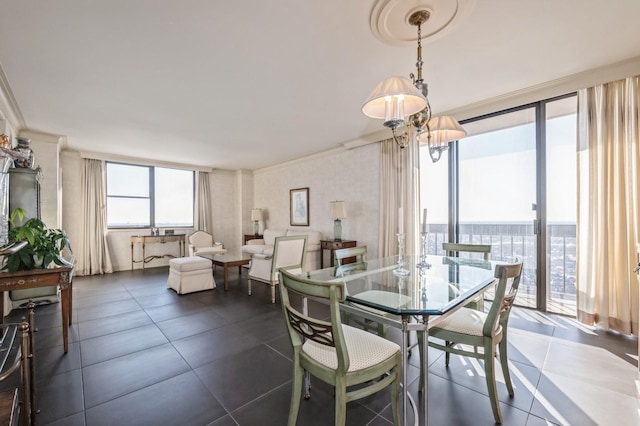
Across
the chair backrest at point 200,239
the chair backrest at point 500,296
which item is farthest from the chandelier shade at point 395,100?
the chair backrest at point 200,239

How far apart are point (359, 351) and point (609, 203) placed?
3.10 metres

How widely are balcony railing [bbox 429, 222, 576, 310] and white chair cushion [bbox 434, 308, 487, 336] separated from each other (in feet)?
6.50

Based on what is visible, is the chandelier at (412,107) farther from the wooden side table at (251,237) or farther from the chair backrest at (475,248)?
the wooden side table at (251,237)

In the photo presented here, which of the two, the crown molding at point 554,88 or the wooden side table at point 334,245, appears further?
the wooden side table at point 334,245

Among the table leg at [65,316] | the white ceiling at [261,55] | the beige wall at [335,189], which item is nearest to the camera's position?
Result: the white ceiling at [261,55]

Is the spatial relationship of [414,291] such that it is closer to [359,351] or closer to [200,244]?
[359,351]

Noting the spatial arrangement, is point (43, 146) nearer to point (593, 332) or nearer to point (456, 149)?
point (456, 149)

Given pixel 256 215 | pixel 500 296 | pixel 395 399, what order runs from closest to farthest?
pixel 395 399, pixel 500 296, pixel 256 215

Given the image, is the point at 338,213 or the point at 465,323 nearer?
the point at 465,323

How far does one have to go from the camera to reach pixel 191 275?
4.18 metres

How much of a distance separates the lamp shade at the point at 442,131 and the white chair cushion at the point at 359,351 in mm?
1676

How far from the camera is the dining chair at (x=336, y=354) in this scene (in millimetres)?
1179

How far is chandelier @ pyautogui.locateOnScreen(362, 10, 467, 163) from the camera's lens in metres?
1.66

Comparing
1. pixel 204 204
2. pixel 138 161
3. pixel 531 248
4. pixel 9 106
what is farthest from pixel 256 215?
pixel 531 248
